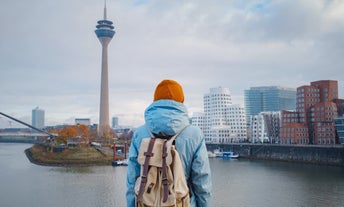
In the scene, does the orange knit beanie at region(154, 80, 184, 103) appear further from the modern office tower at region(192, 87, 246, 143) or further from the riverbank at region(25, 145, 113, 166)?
the modern office tower at region(192, 87, 246, 143)

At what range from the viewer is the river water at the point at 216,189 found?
49.4 feet

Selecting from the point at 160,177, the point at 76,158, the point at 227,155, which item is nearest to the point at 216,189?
the point at 160,177

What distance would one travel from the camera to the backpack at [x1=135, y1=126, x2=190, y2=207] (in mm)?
1709

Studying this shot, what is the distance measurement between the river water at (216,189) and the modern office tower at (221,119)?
27992mm

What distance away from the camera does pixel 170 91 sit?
1.99m

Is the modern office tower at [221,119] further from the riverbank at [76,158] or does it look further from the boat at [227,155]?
the riverbank at [76,158]

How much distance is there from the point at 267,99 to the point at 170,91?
268 feet

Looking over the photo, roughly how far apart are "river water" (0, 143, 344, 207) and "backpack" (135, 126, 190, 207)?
13302 millimetres

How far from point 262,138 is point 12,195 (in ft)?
119

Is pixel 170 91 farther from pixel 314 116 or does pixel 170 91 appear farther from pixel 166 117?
pixel 314 116

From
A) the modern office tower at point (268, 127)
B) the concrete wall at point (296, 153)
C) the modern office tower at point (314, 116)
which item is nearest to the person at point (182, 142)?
the concrete wall at point (296, 153)

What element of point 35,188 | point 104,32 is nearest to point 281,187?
point 35,188

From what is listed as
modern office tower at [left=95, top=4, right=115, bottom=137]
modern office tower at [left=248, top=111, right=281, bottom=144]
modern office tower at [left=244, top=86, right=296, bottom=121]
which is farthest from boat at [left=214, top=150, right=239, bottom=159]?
modern office tower at [left=244, top=86, right=296, bottom=121]

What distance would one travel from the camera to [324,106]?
35750 mm
